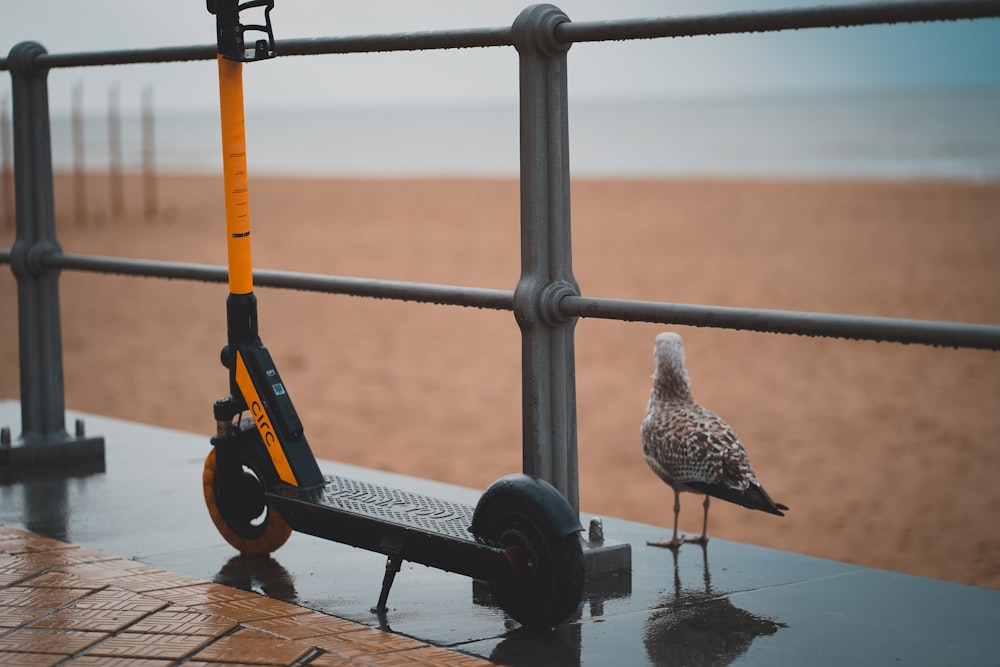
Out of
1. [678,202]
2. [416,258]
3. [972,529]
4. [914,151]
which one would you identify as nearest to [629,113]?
[914,151]

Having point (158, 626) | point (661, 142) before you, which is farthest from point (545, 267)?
point (661, 142)

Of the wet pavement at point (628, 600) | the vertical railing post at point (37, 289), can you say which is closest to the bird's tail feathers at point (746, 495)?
the wet pavement at point (628, 600)

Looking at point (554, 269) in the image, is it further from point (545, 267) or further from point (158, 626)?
point (158, 626)

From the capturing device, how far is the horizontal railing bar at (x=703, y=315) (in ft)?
8.86

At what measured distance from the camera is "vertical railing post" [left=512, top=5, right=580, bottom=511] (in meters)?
3.36

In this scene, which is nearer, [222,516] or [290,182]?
[222,516]

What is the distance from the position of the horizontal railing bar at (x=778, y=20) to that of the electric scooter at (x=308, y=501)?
86 cm

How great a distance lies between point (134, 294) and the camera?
54.3 ft

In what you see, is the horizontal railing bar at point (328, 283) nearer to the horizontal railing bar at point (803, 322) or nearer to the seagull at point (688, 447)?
the horizontal railing bar at point (803, 322)

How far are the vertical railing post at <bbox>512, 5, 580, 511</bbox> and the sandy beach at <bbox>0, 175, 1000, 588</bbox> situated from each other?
28.6 inches

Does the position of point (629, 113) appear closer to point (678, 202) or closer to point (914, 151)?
point (914, 151)

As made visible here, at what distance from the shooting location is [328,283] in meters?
3.94

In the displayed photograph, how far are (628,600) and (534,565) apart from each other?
0.46 meters

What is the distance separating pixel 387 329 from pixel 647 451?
10.2 m
